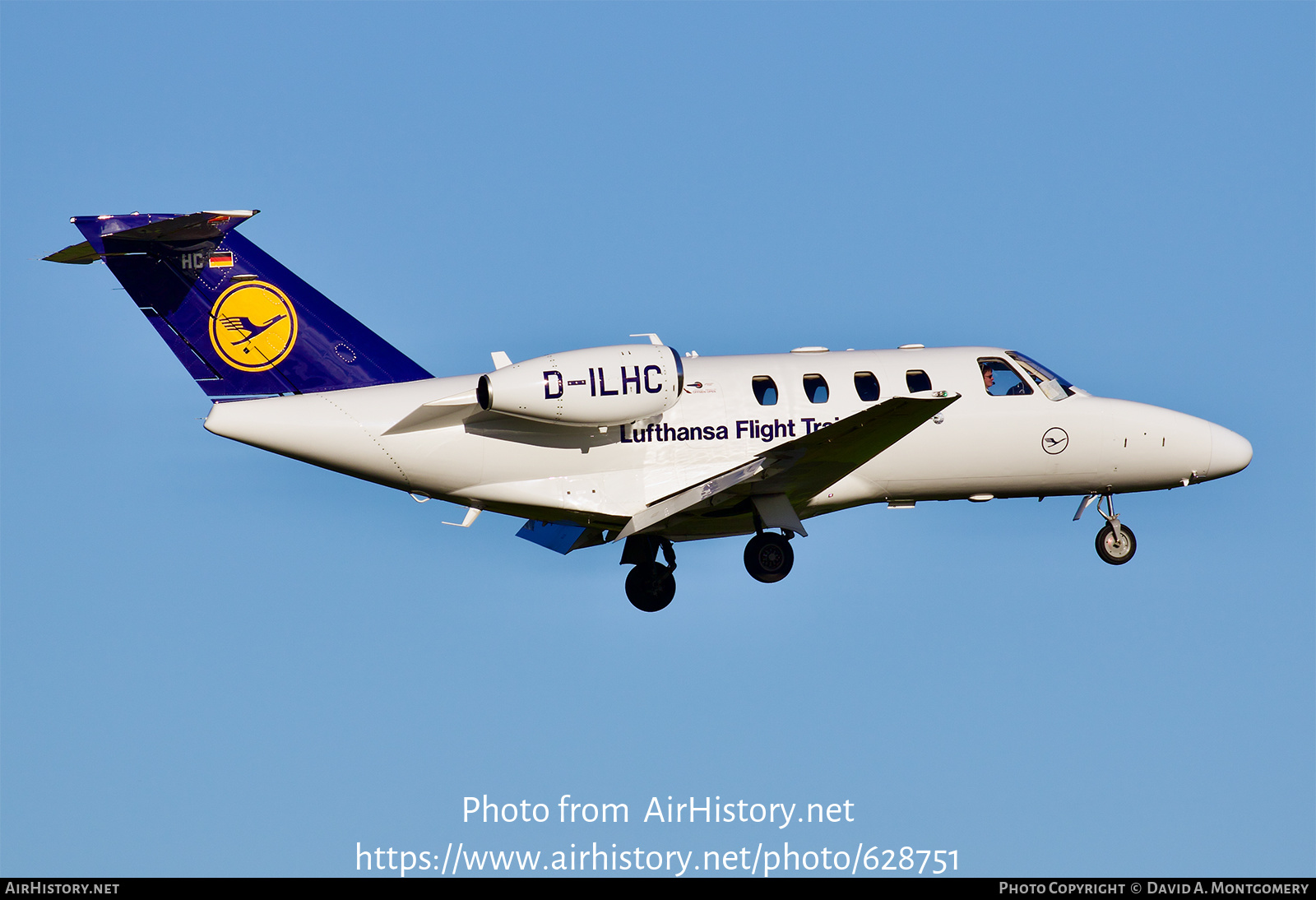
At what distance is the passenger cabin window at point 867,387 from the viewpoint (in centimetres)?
2353

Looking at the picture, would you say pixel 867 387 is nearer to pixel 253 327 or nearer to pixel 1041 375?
pixel 1041 375

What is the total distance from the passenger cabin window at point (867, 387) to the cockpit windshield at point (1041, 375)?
101 inches

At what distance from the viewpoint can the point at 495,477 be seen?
22.8 metres

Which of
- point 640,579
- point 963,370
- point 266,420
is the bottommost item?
point 640,579

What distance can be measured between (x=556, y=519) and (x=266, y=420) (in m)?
4.55

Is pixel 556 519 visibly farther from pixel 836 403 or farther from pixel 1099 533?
pixel 1099 533

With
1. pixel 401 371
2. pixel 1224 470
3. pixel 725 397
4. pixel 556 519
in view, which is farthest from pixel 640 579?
pixel 1224 470

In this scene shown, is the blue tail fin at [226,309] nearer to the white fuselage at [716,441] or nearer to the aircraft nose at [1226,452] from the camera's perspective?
the white fuselage at [716,441]

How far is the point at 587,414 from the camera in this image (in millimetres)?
21844

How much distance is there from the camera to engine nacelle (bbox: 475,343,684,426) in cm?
2153

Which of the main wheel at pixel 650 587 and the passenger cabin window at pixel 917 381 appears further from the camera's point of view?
the main wheel at pixel 650 587

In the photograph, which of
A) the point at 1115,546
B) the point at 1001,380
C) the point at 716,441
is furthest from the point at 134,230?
the point at 1115,546

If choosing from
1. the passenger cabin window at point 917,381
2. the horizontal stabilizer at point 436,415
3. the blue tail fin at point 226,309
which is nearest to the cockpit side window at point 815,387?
the passenger cabin window at point 917,381

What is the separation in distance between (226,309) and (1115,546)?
48.0 ft
